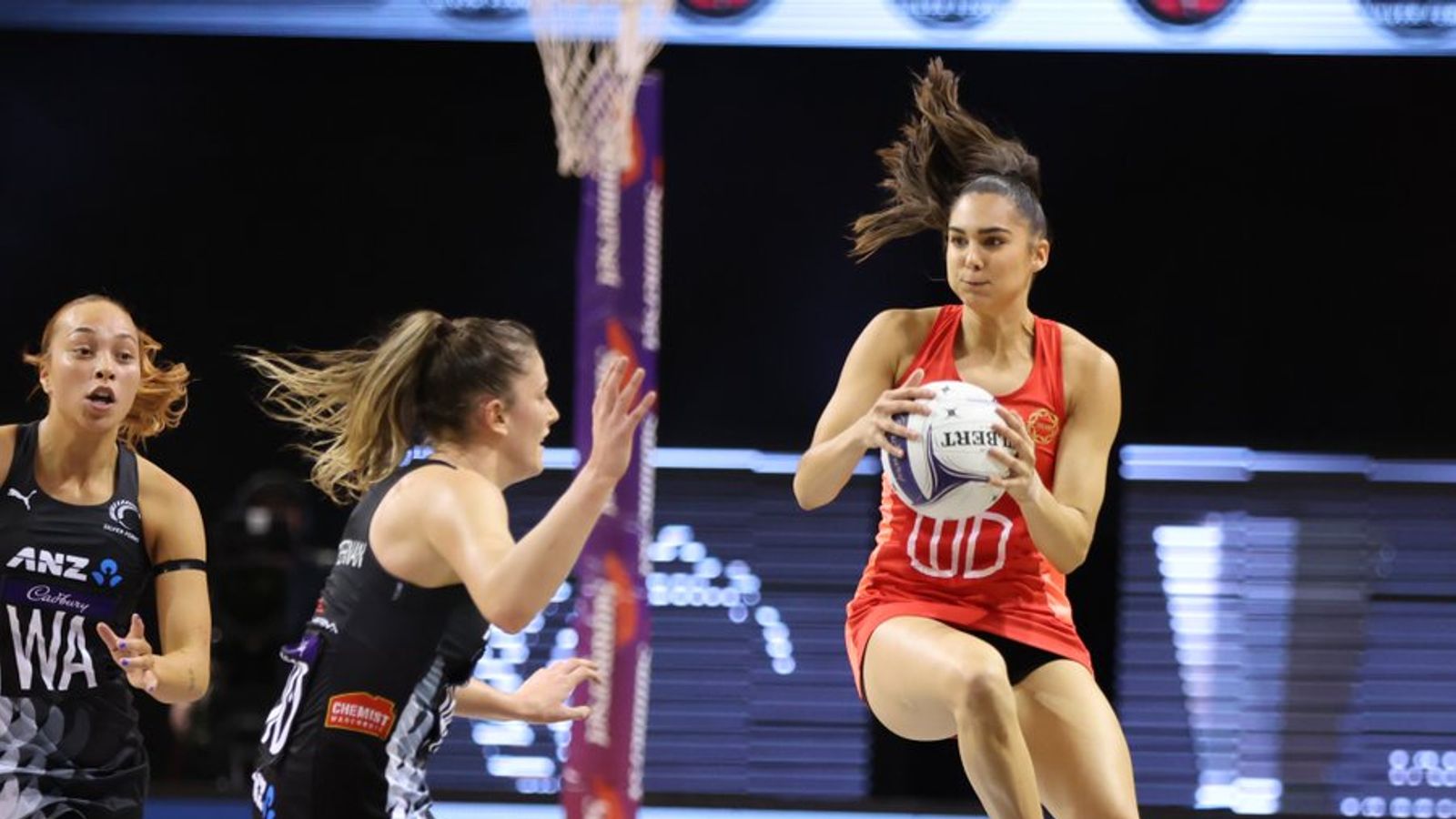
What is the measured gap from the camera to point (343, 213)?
24.4ft

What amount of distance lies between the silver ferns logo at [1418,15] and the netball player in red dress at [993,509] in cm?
319

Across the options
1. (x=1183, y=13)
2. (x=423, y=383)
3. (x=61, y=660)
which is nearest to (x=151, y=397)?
(x=61, y=660)

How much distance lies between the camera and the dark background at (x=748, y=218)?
23.7 feet

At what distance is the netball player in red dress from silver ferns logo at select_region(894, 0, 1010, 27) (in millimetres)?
2664

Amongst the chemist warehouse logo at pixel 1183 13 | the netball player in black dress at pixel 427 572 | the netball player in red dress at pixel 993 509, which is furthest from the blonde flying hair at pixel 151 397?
the chemist warehouse logo at pixel 1183 13

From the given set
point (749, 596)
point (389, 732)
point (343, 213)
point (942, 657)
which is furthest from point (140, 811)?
point (343, 213)

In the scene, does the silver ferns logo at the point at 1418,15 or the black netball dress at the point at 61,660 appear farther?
the silver ferns logo at the point at 1418,15

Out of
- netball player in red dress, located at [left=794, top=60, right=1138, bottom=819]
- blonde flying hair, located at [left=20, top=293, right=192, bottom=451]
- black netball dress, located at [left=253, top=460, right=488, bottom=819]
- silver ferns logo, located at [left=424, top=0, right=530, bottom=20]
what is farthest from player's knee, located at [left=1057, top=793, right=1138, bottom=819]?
silver ferns logo, located at [left=424, top=0, right=530, bottom=20]

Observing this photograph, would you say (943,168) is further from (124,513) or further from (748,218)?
(748,218)

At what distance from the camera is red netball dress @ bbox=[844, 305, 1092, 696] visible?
4.08 m

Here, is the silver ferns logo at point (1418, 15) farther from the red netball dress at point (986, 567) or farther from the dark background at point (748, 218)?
the red netball dress at point (986, 567)

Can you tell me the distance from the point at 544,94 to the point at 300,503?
74.4 inches

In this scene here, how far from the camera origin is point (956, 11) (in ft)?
22.9

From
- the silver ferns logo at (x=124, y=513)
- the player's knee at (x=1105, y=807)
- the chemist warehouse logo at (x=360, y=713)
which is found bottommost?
the player's knee at (x=1105, y=807)
